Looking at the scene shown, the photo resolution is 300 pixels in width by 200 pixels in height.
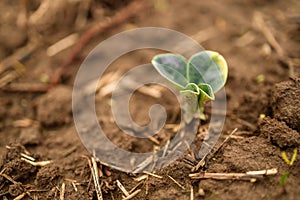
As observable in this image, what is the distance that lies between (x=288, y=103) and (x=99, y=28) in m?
1.56

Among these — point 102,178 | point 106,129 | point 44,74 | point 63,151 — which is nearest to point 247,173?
point 102,178

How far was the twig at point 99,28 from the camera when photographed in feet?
8.09

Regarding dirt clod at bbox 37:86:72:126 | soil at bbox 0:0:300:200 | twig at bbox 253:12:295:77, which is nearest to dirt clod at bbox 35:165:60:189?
soil at bbox 0:0:300:200

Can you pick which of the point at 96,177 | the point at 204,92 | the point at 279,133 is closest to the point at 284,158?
the point at 279,133

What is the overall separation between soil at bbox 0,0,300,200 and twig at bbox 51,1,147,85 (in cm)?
4

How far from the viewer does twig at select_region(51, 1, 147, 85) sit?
2465 mm

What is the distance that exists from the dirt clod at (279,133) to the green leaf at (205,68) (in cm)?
34

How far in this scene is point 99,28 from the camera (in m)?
2.66

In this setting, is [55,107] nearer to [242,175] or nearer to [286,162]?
[242,175]

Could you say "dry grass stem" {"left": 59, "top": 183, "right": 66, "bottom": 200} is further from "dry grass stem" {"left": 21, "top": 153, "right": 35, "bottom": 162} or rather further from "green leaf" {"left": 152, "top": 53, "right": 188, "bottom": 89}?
"green leaf" {"left": 152, "top": 53, "right": 188, "bottom": 89}

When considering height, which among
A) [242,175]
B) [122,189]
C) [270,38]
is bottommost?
[122,189]

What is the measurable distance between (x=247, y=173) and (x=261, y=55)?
1075mm

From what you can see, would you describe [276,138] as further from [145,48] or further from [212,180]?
[145,48]

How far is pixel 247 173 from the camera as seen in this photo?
1.53 metres
